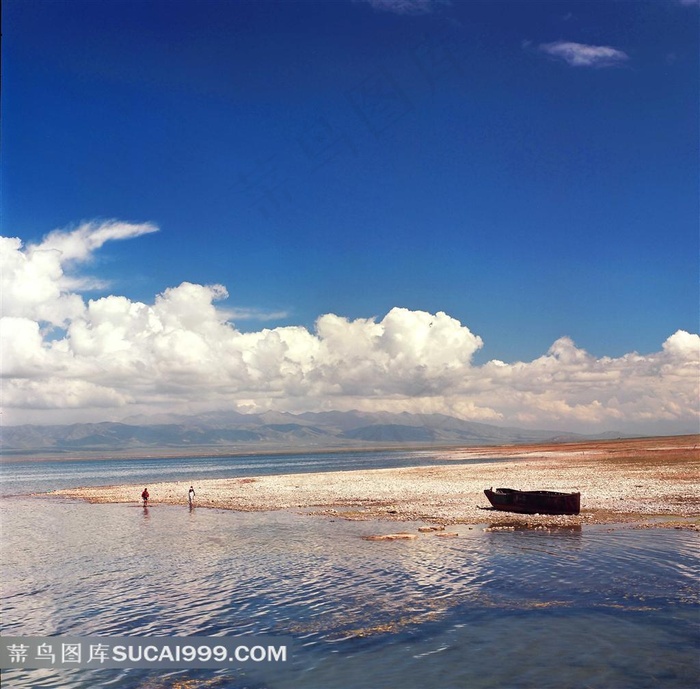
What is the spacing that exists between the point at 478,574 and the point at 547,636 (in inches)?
320

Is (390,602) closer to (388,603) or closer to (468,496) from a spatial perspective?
A: (388,603)

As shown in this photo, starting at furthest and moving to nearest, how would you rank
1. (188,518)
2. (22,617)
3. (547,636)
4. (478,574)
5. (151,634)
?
(188,518) < (478,574) < (22,617) < (151,634) < (547,636)

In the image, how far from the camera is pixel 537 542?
113ft

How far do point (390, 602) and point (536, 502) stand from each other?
24361 millimetres

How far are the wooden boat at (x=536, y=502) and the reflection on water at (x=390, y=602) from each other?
585 centimetres

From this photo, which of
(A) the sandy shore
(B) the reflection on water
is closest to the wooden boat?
(A) the sandy shore

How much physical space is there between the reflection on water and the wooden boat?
585 cm

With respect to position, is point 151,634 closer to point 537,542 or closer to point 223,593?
point 223,593

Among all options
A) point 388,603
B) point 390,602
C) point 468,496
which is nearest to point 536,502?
point 468,496

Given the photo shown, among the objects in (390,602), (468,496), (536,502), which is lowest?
(468,496)

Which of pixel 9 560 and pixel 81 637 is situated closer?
pixel 81 637

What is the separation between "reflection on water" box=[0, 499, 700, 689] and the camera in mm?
16766

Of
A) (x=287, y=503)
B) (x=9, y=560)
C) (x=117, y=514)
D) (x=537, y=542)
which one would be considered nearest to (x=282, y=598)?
(x=537, y=542)

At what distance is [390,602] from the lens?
75.9ft
